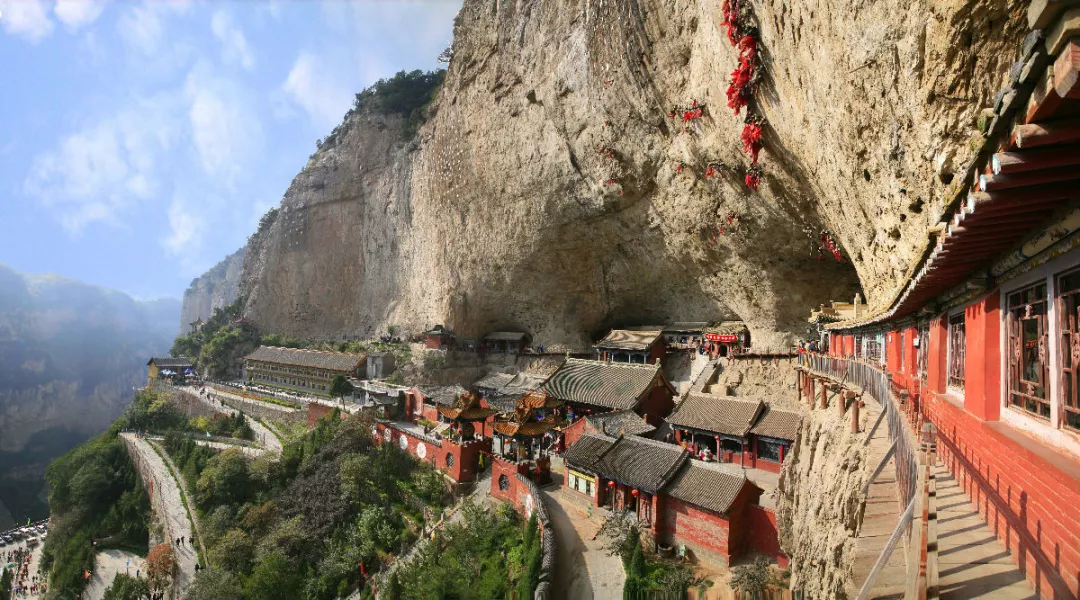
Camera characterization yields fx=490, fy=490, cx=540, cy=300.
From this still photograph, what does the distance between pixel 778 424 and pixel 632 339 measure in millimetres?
12963

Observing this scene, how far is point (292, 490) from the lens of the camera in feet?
70.4

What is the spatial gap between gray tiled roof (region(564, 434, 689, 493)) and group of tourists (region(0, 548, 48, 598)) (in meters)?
31.2

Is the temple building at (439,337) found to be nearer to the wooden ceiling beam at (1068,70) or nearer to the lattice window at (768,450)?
the lattice window at (768,450)

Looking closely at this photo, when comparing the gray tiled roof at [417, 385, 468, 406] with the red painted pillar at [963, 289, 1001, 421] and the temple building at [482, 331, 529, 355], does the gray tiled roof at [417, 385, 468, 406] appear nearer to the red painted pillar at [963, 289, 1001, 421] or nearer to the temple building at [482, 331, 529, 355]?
the temple building at [482, 331, 529, 355]

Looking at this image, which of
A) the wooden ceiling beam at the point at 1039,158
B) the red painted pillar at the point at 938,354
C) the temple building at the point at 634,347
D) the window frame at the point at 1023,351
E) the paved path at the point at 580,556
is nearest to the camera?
the wooden ceiling beam at the point at 1039,158

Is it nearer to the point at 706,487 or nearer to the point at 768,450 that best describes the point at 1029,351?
the point at 706,487

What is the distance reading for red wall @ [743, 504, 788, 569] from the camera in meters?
12.6

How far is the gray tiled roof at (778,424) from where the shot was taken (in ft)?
51.3

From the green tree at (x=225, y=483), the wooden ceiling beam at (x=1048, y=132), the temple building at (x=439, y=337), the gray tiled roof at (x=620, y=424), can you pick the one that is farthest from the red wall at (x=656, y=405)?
the wooden ceiling beam at (x=1048, y=132)

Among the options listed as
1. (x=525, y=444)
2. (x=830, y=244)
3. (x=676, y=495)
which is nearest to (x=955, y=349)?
(x=676, y=495)

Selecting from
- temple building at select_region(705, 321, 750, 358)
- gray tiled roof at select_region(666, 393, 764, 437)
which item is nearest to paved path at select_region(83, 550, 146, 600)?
gray tiled roof at select_region(666, 393, 764, 437)

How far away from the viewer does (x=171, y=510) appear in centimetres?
2511

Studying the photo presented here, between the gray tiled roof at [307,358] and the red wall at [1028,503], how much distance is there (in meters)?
35.4

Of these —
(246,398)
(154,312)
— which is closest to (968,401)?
(246,398)
